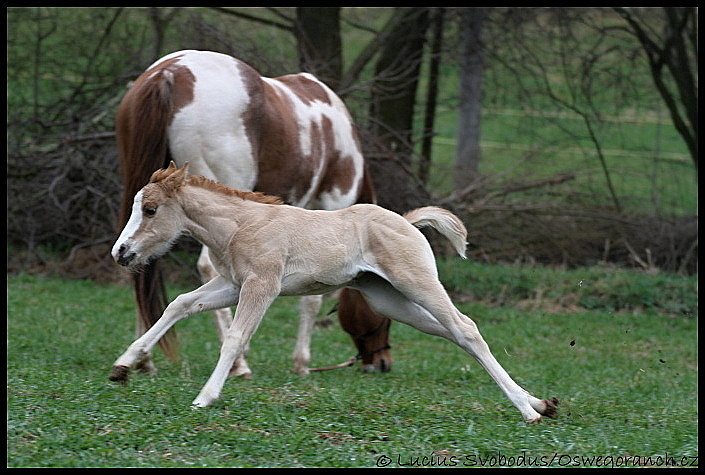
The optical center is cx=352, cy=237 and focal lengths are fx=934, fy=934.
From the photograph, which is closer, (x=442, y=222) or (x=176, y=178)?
(x=176, y=178)

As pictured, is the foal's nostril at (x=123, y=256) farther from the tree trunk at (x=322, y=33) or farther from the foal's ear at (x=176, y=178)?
the tree trunk at (x=322, y=33)

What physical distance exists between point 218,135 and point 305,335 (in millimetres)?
2255

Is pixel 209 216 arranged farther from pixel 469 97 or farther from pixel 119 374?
pixel 469 97

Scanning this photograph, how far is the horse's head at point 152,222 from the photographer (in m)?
5.63

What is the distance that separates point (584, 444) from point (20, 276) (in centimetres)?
931

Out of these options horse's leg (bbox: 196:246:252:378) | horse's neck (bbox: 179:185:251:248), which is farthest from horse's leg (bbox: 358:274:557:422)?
horse's leg (bbox: 196:246:252:378)

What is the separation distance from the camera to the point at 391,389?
7.04 meters

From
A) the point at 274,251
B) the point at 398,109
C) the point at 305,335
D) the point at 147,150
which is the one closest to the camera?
the point at 274,251

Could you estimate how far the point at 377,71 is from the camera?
49.4 feet

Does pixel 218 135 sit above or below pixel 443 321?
above

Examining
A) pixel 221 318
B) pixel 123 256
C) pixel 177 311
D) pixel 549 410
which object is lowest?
pixel 221 318

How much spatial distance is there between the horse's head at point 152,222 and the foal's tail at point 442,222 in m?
1.52

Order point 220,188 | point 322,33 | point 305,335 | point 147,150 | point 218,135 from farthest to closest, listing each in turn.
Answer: point 322,33
point 305,335
point 218,135
point 147,150
point 220,188

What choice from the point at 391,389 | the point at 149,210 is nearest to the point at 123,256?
the point at 149,210
